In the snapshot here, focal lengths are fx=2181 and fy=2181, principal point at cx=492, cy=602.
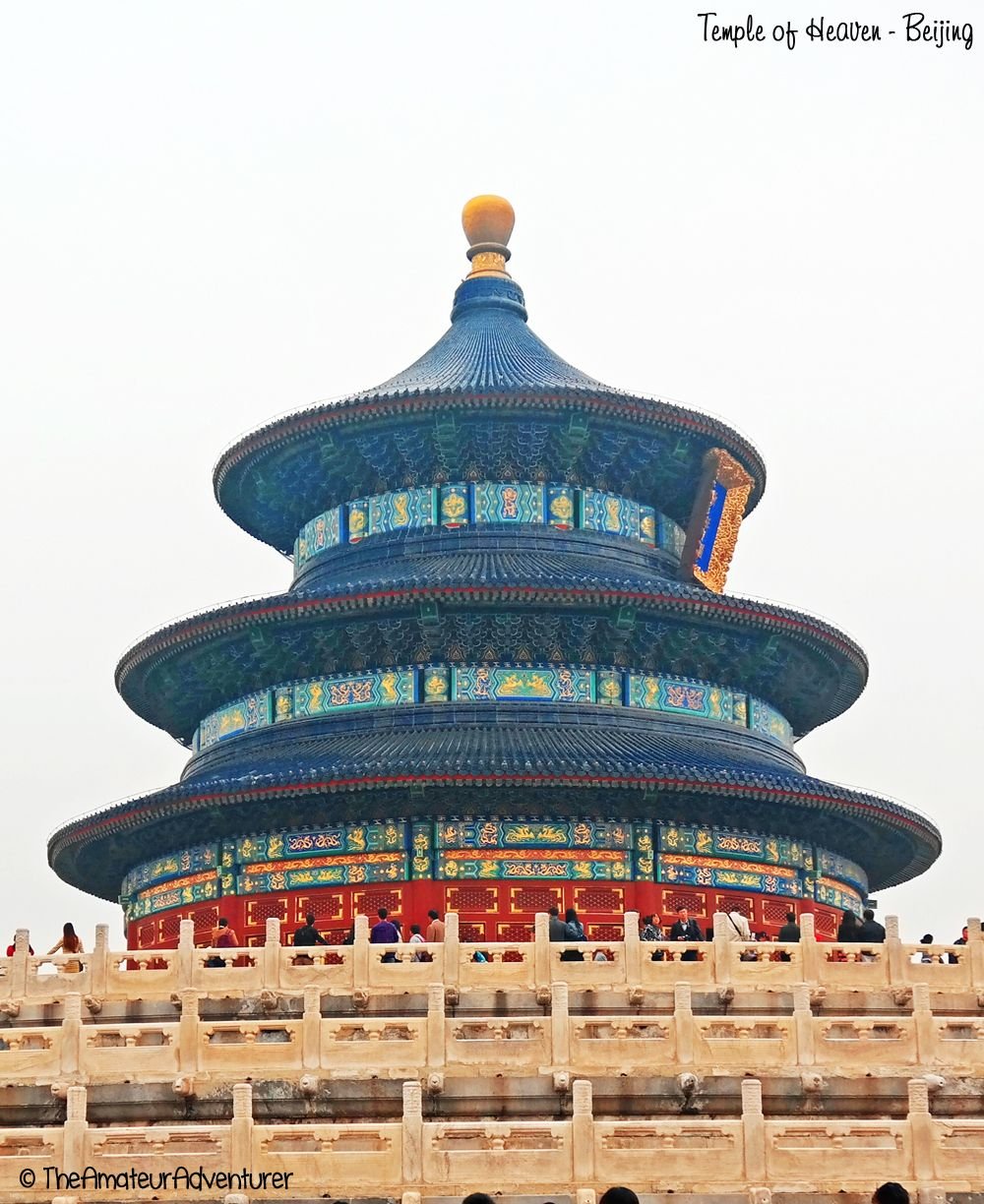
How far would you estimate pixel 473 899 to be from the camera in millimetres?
34500

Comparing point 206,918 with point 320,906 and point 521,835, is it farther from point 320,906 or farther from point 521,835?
point 521,835

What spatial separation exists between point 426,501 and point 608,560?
351 cm

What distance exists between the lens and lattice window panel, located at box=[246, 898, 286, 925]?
3581 cm

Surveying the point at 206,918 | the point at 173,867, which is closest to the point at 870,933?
the point at 206,918

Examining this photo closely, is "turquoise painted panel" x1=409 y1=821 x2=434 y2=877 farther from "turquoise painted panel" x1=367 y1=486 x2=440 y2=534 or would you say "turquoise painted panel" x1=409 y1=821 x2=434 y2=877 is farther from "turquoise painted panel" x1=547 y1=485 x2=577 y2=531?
"turquoise painted panel" x1=547 y1=485 x2=577 y2=531

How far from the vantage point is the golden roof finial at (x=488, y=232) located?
146 feet

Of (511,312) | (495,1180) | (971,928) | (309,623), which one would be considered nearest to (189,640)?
(309,623)

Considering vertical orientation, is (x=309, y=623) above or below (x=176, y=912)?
above

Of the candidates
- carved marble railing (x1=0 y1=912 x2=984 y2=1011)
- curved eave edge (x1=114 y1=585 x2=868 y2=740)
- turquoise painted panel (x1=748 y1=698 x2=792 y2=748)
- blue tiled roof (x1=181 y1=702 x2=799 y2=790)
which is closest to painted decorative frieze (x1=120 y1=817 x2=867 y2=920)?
blue tiled roof (x1=181 y1=702 x2=799 y2=790)

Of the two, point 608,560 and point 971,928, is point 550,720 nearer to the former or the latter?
point 608,560

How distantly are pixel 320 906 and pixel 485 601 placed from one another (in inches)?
224

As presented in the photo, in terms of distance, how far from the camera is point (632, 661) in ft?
124

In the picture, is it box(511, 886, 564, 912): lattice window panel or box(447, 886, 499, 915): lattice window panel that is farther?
box(511, 886, 564, 912): lattice window panel

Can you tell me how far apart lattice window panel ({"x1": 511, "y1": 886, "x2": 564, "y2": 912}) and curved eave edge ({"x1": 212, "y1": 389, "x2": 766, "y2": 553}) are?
9095 millimetres
